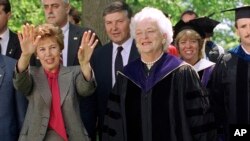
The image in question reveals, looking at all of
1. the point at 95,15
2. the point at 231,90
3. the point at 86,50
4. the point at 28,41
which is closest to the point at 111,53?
the point at 86,50

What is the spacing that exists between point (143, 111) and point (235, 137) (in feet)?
3.28

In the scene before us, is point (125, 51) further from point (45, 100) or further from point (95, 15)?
point (95, 15)

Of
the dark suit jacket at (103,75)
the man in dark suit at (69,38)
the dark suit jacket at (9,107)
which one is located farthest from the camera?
the dark suit jacket at (103,75)

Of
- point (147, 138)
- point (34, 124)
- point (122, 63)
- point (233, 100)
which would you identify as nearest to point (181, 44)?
point (122, 63)

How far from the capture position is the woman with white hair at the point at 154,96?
18.4ft

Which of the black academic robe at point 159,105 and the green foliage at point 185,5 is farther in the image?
the green foliage at point 185,5

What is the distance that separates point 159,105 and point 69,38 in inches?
62.5

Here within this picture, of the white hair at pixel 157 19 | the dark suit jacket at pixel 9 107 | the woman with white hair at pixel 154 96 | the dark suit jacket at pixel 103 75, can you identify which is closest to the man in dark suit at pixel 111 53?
the dark suit jacket at pixel 103 75

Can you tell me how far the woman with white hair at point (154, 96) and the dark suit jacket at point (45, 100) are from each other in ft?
1.03

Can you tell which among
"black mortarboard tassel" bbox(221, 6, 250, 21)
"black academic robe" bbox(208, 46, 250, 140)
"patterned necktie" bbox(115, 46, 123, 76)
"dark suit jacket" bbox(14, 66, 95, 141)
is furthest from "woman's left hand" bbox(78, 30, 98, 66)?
"black mortarboard tassel" bbox(221, 6, 250, 21)

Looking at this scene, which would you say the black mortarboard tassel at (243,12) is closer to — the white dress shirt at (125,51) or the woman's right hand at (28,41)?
the white dress shirt at (125,51)

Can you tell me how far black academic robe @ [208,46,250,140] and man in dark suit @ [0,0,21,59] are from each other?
7.04 ft

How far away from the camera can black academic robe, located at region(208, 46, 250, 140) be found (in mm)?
5996

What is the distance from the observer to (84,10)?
31.3 ft
